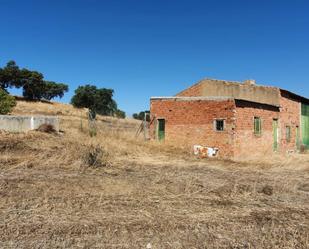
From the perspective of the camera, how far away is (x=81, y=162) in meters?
13.0

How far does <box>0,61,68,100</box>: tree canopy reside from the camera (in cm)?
5912

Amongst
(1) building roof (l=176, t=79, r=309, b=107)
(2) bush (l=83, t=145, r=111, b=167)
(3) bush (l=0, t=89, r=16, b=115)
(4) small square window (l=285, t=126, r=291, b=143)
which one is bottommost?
(2) bush (l=83, t=145, r=111, b=167)

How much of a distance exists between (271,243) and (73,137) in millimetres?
14144

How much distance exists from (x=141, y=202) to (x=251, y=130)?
1398 cm

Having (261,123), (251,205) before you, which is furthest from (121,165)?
(261,123)

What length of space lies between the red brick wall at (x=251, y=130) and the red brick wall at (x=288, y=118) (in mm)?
1844

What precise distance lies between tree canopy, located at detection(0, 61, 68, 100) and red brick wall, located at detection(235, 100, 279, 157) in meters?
46.8

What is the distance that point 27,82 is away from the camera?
61000mm

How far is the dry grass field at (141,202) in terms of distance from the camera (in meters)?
5.74

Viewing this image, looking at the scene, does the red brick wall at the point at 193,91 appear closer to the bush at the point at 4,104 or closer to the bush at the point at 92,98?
the bush at the point at 4,104

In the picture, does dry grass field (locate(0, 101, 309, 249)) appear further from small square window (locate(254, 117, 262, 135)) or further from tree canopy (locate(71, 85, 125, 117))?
tree canopy (locate(71, 85, 125, 117))

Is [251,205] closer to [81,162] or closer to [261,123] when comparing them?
[81,162]

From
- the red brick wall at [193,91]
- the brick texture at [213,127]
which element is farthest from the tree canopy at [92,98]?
the brick texture at [213,127]

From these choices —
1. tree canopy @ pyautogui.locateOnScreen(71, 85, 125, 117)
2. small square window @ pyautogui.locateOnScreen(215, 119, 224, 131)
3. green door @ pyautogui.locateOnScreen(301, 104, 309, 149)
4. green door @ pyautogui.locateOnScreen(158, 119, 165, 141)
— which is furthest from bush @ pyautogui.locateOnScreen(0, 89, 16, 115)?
tree canopy @ pyautogui.locateOnScreen(71, 85, 125, 117)
